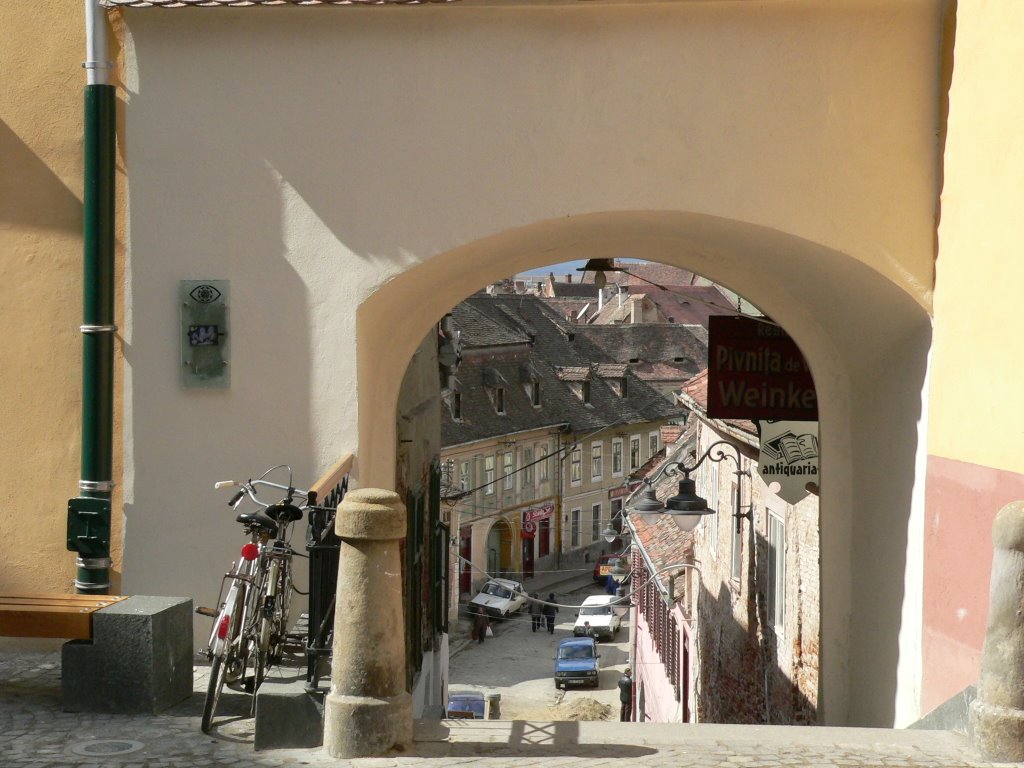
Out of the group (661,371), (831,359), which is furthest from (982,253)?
(661,371)

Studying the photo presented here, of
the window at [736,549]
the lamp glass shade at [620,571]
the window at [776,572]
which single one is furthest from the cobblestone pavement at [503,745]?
the lamp glass shade at [620,571]

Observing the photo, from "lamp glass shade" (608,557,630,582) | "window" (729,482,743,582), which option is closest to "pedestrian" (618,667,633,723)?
"lamp glass shade" (608,557,630,582)

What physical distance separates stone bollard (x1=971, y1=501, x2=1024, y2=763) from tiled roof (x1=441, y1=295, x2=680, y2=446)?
35.5 m

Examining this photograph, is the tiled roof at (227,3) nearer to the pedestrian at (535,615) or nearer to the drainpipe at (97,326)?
the drainpipe at (97,326)

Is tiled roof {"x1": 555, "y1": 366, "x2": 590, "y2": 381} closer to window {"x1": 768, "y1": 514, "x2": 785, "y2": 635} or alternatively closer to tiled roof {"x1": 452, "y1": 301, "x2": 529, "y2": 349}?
tiled roof {"x1": 452, "y1": 301, "x2": 529, "y2": 349}

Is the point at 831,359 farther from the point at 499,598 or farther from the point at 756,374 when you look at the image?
the point at 499,598

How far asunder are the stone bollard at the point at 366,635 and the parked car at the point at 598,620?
1268 inches

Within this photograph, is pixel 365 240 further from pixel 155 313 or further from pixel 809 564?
pixel 809 564

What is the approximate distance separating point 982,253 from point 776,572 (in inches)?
287

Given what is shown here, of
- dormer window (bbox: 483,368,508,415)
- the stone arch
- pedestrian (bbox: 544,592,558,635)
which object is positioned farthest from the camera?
dormer window (bbox: 483,368,508,415)

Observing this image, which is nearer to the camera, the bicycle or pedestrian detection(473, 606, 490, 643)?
the bicycle

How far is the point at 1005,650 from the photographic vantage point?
17.1 feet

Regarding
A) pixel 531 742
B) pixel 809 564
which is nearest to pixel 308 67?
pixel 531 742

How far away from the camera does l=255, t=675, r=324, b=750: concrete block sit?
5.53 m
